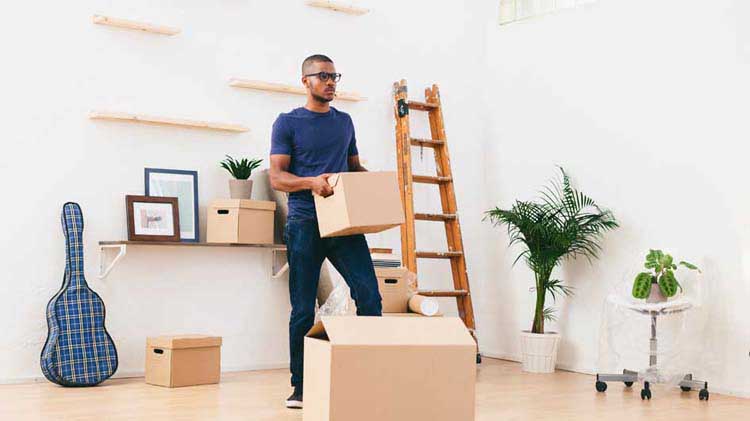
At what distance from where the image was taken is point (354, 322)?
2.60 metres

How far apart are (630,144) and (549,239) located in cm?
71

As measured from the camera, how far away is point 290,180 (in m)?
3.62

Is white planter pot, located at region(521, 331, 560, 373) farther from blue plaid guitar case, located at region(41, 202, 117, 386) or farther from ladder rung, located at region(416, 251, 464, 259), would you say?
blue plaid guitar case, located at region(41, 202, 117, 386)

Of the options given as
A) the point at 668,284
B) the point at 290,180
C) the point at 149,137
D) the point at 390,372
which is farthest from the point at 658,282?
the point at 149,137

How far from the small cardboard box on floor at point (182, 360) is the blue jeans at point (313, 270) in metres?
0.92

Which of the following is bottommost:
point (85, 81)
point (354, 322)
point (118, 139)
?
point (354, 322)

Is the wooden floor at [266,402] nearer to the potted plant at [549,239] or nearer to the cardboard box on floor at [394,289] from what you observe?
the potted plant at [549,239]

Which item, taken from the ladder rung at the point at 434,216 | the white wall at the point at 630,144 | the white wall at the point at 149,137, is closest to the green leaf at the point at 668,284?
the white wall at the point at 630,144

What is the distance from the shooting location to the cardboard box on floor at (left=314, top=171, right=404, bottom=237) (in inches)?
130

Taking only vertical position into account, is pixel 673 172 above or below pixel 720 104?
below

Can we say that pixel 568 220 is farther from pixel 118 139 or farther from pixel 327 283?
pixel 118 139

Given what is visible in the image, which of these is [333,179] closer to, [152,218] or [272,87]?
[152,218]

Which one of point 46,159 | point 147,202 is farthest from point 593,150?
point 46,159

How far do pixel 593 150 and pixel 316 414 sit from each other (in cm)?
341
